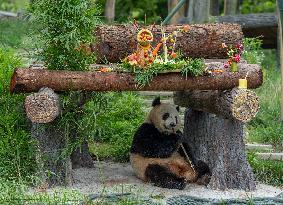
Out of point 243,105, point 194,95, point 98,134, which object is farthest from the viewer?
point 98,134

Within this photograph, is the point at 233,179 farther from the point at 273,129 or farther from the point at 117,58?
the point at 273,129

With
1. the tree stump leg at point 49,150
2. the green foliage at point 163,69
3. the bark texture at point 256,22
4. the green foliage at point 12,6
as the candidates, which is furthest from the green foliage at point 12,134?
the green foliage at point 12,6

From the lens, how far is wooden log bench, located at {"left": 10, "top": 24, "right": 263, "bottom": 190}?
6.46 metres

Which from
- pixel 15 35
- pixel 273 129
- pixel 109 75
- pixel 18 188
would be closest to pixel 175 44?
pixel 109 75

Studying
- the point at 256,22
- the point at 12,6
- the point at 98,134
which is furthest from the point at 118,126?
the point at 12,6

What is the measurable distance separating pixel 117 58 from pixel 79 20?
0.85 meters

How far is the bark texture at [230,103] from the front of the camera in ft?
21.7

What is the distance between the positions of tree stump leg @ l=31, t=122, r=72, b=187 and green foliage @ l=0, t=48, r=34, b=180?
15 centimetres

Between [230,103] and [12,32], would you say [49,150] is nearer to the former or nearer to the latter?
[230,103]

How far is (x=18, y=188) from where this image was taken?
21.0 ft

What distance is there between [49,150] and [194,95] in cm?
171

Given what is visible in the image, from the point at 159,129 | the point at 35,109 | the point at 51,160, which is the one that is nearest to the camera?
the point at 35,109

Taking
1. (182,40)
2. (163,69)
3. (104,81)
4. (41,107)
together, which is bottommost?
(41,107)

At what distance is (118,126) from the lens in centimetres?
938
